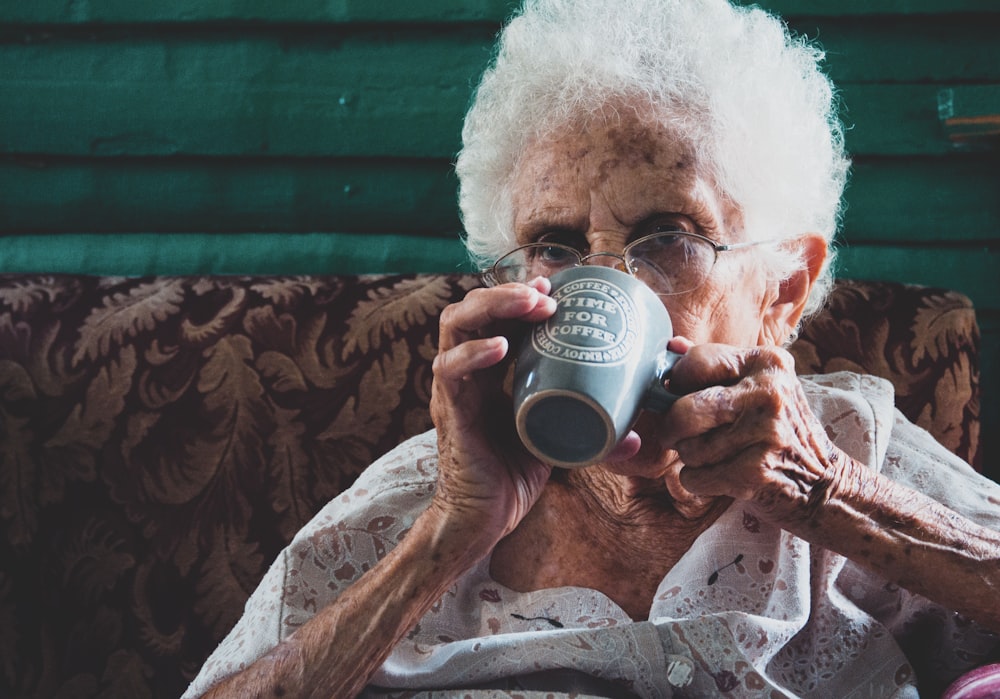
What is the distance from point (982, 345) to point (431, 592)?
1.76 meters

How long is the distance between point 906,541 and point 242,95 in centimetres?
193

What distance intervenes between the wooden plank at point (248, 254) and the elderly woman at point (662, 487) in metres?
0.78

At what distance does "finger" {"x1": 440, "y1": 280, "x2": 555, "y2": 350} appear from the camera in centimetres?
100

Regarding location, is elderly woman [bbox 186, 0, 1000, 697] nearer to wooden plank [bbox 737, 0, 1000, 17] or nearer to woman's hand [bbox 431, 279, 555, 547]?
woman's hand [bbox 431, 279, 555, 547]

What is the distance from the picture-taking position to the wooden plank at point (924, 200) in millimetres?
2373

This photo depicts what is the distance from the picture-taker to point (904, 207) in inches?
94.5

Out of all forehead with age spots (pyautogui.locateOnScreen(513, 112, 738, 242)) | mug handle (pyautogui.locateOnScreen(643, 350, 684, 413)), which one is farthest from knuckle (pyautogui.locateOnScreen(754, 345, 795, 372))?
forehead with age spots (pyautogui.locateOnScreen(513, 112, 738, 242))

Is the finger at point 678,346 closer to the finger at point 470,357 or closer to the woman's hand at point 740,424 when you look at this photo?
the woman's hand at point 740,424

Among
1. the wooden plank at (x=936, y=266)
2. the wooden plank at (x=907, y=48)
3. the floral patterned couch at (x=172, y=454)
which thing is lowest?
the floral patterned couch at (x=172, y=454)

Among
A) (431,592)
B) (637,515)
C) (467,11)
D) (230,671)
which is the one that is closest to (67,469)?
(230,671)

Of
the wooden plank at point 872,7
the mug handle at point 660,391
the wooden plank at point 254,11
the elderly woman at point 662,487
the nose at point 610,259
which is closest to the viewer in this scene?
the mug handle at point 660,391

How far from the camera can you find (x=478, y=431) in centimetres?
126

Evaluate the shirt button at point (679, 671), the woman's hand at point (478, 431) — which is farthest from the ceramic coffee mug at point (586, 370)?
the shirt button at point (679, 671)

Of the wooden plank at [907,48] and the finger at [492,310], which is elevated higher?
the wooden plank at [907,48]
